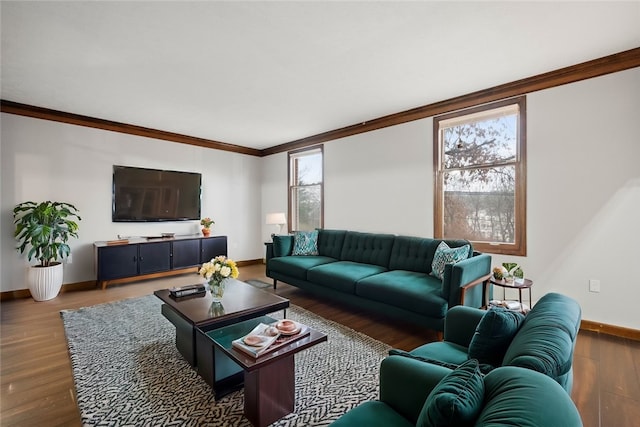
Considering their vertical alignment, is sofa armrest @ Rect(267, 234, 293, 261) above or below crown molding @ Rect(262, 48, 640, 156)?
below

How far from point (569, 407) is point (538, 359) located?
239mm

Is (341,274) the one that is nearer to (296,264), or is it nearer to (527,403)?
(296,264)

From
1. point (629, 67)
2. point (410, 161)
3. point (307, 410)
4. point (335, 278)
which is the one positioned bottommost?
point (307, 410)

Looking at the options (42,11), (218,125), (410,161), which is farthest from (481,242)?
→ (42,11)

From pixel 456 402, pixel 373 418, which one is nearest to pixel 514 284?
pixel 373 418

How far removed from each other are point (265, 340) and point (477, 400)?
123cm

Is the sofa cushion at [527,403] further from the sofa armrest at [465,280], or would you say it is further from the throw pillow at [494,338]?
the sofa armrest at [465,280]

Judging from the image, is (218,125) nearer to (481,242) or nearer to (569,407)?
(481,242)

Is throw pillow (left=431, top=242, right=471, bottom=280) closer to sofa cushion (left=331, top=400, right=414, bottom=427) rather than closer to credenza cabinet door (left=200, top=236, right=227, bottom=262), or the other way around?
sofa cushion (left=331, top=400, right=414, bottom=427)

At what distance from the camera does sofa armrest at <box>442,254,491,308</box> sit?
102 inches

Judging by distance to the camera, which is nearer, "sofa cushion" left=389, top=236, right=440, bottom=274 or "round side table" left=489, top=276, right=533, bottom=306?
"round side table" left=489, top=276, right=533, bottom=306

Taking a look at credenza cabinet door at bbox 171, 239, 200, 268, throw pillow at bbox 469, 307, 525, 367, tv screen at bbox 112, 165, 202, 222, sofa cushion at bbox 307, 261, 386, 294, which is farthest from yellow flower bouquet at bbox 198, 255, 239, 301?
tv screen at bbox 112, 165, 202, 222

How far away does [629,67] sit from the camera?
107 inches

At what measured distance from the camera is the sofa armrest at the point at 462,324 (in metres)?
1.81
